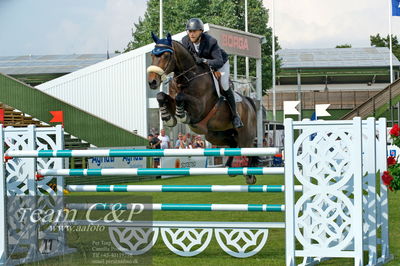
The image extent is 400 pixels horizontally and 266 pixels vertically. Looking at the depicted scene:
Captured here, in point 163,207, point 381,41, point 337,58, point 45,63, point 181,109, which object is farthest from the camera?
point 381,41

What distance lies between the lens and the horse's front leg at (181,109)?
7.87m

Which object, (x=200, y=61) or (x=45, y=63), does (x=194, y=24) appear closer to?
(x=200, y=61)

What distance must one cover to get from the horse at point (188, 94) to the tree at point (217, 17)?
1512 inches

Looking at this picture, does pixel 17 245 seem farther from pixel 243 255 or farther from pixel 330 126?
pixel 330 126

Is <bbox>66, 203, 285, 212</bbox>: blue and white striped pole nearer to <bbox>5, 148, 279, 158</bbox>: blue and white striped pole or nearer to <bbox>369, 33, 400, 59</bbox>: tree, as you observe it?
<bbox>5, 148, 279, 158</bbox>: blue and white striped pole

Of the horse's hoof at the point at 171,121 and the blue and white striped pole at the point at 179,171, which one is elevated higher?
the horse's hoof at the point at 171,121

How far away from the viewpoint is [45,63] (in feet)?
185

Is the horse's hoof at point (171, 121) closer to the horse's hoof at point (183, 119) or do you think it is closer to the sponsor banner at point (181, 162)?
the horse's hoof at point (183, 119)

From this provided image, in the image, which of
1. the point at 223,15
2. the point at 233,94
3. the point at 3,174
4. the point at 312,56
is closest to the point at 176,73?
the point at 233,94

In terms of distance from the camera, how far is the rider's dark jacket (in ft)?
27.7

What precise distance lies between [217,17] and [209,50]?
38.8m

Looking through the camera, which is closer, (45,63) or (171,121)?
(171,121)

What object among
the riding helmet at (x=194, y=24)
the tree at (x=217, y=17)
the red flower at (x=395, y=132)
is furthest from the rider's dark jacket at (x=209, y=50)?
the tree at (x=217, y=17)

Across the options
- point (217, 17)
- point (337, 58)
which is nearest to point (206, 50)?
point (217, 17)
